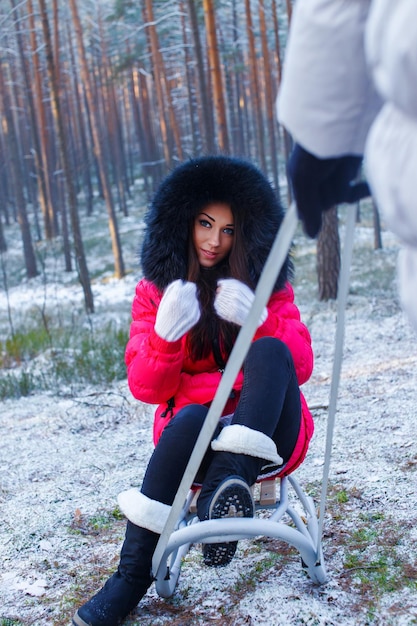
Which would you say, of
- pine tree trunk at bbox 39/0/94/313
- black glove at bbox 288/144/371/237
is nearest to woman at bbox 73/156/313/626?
black glove at bbox 288/144/371/237

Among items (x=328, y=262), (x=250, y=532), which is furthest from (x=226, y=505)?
(x=328, y=262)

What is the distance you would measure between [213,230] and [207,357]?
46cm

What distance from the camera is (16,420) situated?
184 inches

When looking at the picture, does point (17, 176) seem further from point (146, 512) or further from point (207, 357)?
point (146, 512)

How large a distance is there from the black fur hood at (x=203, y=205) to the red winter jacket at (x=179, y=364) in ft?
0.31

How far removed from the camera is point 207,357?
2373 mm

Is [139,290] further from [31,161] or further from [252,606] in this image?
[31,161]

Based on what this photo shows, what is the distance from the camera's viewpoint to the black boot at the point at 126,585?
1935mm

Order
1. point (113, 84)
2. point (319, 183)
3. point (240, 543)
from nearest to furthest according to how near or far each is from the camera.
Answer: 1. point (319, 183)
2. point (240, 543)
3. point (113, 84)

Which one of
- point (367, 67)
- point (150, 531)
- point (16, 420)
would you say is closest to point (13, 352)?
point (16, 420)

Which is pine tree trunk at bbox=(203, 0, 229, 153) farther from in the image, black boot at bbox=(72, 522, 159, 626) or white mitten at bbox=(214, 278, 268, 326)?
black boot at bbox=(72, 522, 159, 626)

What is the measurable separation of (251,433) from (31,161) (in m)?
29.2

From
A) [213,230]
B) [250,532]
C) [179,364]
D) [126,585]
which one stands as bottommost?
[126,585]

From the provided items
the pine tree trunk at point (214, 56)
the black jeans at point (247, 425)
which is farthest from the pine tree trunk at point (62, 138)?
the black jeans at point (247, 425)
